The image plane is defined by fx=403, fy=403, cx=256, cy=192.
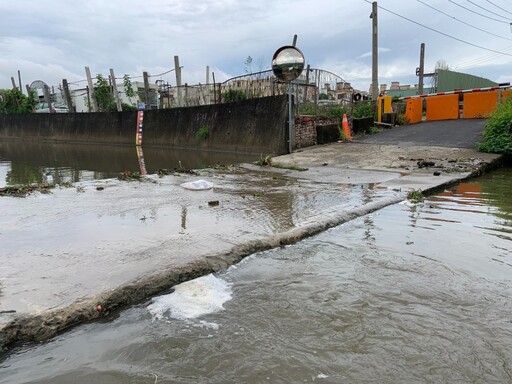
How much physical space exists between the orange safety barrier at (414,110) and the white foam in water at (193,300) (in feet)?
51.3

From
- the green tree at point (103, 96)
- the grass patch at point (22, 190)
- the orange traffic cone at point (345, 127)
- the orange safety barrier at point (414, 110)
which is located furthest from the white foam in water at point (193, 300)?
the green tree at point (103, 96)

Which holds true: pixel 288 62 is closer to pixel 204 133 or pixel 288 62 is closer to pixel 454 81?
pixel 204 133

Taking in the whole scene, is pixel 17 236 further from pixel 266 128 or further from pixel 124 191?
pixel 266 128

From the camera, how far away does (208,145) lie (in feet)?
53.6

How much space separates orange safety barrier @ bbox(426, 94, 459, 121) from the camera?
54.2 ft

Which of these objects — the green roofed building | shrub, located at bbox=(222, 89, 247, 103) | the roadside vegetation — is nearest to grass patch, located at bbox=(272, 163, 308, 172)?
the roadside vegetation

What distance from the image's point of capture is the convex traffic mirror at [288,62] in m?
A: 10.6

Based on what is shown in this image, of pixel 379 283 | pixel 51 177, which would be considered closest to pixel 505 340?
pixel 379 283

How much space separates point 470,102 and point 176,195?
14.4 m

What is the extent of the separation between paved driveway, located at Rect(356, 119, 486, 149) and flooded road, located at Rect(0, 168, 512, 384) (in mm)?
8488

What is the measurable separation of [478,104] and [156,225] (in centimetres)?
1561

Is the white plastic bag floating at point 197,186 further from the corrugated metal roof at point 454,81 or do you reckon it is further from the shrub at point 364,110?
the corrugated metal roof at point 454,81

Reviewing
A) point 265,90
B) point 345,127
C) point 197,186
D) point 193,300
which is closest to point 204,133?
point 265,90

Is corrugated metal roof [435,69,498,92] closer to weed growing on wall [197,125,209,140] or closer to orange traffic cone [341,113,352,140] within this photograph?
orange traffic cone [341,113,352,140]
